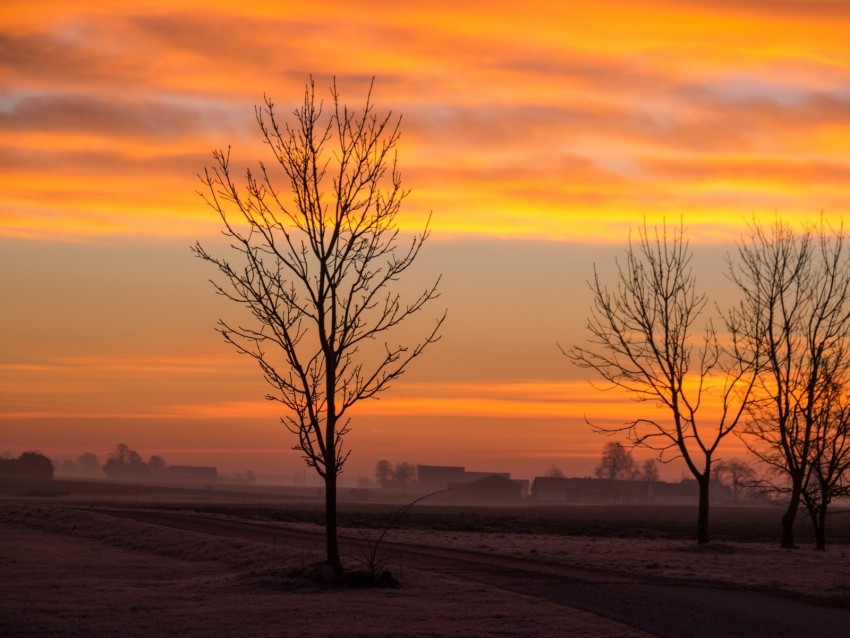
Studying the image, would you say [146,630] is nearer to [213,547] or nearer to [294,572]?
[294,572]

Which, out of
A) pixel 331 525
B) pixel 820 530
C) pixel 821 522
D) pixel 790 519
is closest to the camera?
pixel 331 525

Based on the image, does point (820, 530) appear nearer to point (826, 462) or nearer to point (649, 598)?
point (826, 462)

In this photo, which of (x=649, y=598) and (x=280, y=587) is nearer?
(x=649, y=598)

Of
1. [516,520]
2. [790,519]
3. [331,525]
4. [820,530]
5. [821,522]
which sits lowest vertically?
[516,520]

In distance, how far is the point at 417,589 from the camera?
24156mm

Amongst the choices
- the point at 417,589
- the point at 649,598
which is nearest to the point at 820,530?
the point at 649,598

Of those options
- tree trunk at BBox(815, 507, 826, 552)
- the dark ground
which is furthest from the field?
the dark ground

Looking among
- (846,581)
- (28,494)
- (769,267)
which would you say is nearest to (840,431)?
(769,267)

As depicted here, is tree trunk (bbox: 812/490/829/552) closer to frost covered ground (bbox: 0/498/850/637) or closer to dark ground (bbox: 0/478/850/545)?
dark ground (bbox: 0/478/850/545)

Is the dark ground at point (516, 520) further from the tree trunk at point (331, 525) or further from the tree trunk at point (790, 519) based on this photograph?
the tree trunk at point (331, 525)

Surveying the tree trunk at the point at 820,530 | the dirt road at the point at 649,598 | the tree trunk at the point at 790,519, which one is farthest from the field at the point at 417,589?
the tree trunk at the point at 820,530

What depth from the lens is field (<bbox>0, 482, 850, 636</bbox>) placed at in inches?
774

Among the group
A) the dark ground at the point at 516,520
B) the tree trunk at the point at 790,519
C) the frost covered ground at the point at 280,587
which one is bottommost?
the dark ground at the point at 516,520

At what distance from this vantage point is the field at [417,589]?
64.5ft
